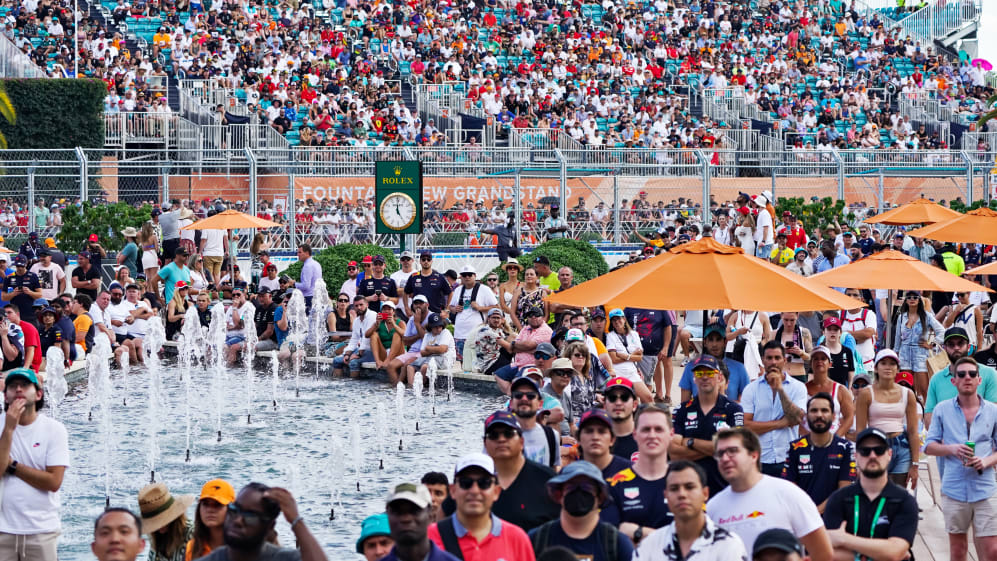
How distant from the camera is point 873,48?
4794cm

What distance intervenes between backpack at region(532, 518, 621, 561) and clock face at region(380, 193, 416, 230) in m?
17.7

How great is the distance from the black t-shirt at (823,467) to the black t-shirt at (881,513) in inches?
41.1

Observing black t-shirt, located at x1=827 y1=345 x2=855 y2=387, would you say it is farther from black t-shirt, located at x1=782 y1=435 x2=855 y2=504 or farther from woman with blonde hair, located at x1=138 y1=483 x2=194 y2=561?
woman with blonde hair, located at x1=138 y1=483 x2=194 y2=561

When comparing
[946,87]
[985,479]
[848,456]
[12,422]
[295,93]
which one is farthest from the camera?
[946,87]

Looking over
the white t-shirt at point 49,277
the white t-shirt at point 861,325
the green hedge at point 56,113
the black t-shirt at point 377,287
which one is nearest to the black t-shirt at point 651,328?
the white t-shirt at point 861,325

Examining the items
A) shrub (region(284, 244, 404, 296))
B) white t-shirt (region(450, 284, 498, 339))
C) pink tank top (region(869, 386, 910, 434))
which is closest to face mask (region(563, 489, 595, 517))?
pink tank top (region(869, 386, 910, 434))

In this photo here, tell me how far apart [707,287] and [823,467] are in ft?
7.83

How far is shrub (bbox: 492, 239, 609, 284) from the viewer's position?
70.1 ft

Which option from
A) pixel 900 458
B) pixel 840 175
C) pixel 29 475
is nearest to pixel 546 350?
pixel 900 458

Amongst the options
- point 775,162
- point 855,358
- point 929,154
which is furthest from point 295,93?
point 855,358

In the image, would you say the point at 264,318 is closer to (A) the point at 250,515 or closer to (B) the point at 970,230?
(B) the point at 970,230

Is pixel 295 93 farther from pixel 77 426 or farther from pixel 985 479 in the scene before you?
pixel 985 479

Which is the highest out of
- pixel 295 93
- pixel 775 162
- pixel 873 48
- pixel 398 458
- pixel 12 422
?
pixel 873 48

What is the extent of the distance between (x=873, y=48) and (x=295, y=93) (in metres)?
21.8
